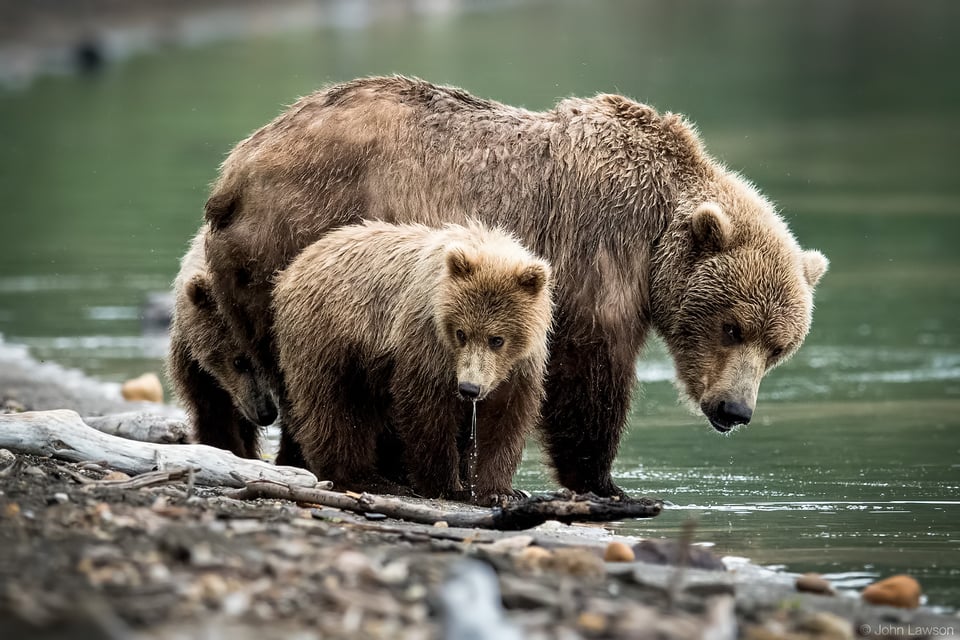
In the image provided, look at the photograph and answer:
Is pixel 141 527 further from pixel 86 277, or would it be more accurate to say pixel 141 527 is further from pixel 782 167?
pixel 782 167

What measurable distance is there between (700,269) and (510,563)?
3.15m

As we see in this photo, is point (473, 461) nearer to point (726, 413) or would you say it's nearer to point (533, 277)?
point (533, 277)

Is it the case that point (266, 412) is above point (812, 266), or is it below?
below

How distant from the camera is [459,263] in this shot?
26.5 ft

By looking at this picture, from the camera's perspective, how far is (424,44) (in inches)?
2044

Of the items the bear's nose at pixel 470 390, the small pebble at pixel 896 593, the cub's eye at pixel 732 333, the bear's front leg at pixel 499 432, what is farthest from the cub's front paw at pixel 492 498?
the small pebble at pixel 896 593

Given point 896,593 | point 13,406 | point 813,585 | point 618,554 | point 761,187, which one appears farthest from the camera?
point 761,187

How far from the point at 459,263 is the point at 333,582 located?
A: 9.00 feet

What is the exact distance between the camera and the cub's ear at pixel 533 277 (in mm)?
8156

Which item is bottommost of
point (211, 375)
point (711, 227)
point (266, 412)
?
point (266, 412)

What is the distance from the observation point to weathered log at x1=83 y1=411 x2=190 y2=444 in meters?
9.61

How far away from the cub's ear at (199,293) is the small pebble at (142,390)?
2.64 metres

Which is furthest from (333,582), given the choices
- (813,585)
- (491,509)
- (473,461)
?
(473,461)

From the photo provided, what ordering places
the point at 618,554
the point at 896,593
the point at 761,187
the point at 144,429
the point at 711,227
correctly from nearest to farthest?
the point at 896,593 < the point at 618,554 < the point at 711,227 < the point at 144,429 < the point at 761,187
